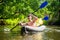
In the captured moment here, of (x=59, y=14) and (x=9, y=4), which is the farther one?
(x=59, y=14)

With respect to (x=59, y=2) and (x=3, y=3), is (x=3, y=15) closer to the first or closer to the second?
(x=3, y=3)

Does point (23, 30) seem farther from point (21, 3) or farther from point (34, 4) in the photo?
point (34, 4)

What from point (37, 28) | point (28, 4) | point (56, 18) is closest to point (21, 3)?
point (28, 4)

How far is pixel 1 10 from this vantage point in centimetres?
1848

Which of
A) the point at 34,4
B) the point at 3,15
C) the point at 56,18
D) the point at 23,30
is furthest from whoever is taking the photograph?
the point at 56,18

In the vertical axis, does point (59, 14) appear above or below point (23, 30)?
below

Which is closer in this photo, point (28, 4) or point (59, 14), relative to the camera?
point (28, 4)

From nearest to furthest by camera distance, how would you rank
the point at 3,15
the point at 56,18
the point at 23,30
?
the point at 23,30 → the point at 3,15 → the point at 56,18

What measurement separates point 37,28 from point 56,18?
457 inches

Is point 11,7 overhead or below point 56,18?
overhead

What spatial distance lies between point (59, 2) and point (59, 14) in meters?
1.76

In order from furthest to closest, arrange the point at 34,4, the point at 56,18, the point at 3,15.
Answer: the point at 56,18
the point at 34,4
the point at 3,15

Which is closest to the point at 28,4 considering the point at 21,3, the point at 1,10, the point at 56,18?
the point at 21,3

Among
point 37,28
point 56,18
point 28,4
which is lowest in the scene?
point 56,18
